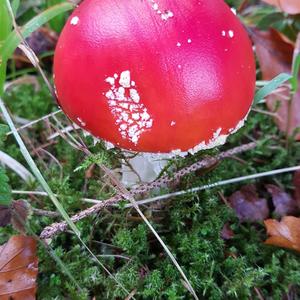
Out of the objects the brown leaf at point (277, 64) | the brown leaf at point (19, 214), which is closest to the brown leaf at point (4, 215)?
the brown leaf at point (19, 214)

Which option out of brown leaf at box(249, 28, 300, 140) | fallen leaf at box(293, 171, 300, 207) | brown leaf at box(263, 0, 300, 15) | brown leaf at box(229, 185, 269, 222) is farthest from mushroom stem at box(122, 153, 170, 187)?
brown leaf at box(263, 0, 300, 15)

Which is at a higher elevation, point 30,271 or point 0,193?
point 0,193

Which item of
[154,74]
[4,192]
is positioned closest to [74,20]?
[154,74]

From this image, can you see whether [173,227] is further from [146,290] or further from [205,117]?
[205,117]

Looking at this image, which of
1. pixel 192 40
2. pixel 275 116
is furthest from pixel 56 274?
pixel 275 116

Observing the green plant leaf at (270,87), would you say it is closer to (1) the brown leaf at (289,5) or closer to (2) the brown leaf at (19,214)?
(1) the brown leaf at (289,5)

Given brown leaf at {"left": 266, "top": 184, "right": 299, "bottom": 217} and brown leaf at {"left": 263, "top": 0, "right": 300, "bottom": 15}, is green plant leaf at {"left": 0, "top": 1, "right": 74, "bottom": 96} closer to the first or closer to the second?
brown leaf at {"left": 263, "top": 0, "right": 300, "bottom": 15}
